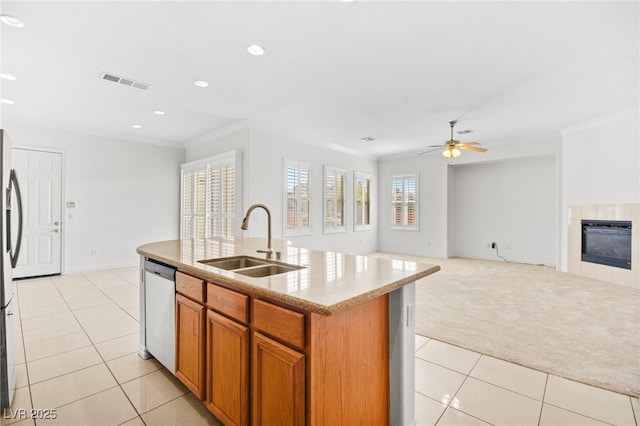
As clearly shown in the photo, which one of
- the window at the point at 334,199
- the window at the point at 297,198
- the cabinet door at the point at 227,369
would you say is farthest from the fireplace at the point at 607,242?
the cabinet door at the point at 227,369

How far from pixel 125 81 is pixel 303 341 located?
403 cm

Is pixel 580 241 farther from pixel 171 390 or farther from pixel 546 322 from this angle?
pixel 171 390

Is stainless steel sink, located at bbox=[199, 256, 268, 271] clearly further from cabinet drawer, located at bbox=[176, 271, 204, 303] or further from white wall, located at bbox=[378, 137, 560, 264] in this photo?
white wall, located at bbox=[378, 137, 560, 264]

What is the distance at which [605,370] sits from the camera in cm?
227

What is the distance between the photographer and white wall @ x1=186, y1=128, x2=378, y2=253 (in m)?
5.41

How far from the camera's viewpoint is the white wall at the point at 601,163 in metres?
4.71

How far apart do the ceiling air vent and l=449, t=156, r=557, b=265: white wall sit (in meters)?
7.07

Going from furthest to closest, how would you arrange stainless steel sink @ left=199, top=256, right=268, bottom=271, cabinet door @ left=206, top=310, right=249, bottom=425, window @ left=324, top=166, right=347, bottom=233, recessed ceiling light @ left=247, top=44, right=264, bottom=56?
window @ left=324, top=166, right=347, bottom=233 → recessed ceiling light @ left=247, top=44, right=264, bottom=56 → stainless steel sink @ left=199, top=256, right=268, bottom=271 → cabinet door @ left=206, top=310, right=249, bottom=425

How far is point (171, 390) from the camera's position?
2037 millimetres

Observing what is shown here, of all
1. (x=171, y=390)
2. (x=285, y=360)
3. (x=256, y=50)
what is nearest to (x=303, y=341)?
(x=285, y=360)

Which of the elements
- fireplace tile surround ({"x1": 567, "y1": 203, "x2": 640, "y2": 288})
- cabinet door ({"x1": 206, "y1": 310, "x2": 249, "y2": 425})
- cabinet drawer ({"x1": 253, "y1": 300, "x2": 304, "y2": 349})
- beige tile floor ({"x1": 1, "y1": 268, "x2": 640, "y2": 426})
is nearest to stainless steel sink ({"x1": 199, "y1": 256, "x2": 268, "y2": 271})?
cabinet door ({"x1": 206, "y1": 310, "x2": 249, "y2": 425})

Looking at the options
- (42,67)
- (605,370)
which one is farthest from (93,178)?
(605,370)

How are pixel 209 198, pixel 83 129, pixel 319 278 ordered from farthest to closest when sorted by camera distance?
pixel 209 198
pixel 83 129
pixel 319 278

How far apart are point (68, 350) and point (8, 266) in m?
1.23
